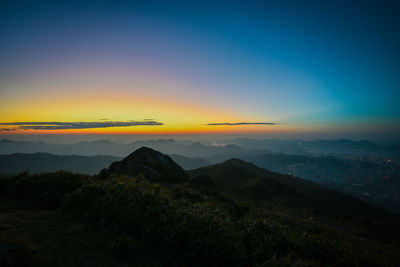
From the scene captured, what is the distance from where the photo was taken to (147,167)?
1969cm

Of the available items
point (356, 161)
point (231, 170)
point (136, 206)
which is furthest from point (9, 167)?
point (356, 161)

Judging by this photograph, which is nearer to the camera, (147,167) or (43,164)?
(147,167)

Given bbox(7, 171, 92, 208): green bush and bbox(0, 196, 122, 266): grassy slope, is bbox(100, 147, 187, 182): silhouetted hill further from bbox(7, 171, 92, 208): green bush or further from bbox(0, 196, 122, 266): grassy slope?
bbox(0, 196, 122, 266): grassy slope

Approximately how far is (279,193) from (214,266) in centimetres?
2217

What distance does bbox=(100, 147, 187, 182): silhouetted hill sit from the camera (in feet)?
60.5

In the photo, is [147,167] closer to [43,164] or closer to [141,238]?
[141,238]

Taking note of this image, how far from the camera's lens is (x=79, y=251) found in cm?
547

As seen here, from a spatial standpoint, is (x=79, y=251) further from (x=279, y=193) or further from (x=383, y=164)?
(x=383, y=164)

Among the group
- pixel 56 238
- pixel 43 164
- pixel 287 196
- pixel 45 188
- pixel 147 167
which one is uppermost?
pixel 45 188

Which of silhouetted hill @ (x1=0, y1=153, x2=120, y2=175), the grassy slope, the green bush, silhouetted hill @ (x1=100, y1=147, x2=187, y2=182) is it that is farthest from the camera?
silhouetted hill @ (x1=0, y1=153, x2=120, y2=175)

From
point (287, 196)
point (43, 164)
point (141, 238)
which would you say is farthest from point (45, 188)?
point (43, 164)

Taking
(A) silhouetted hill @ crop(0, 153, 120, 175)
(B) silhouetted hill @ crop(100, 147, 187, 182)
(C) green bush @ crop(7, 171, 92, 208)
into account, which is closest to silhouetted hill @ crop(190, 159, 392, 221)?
(B) silhouetted hill @ crop(100, 147, 187, 182)

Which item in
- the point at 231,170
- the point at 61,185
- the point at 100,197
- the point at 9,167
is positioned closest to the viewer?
the point at 100,197

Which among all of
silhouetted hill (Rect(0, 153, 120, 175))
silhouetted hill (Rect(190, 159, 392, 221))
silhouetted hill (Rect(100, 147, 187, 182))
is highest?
silhouetted hill (Rect(100, 147, 187, 182))
